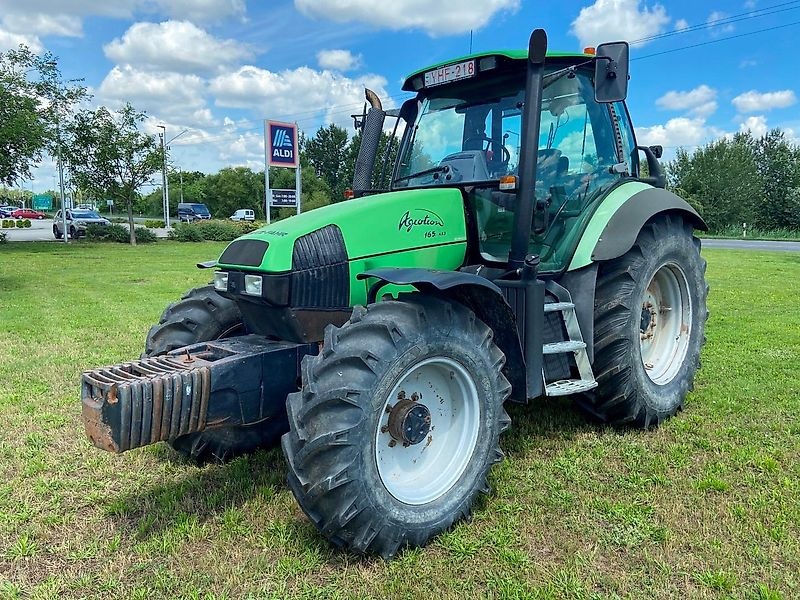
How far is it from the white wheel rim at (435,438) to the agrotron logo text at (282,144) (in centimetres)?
1764

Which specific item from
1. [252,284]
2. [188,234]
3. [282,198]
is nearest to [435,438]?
[252,284]

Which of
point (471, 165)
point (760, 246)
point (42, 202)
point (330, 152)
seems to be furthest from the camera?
point (42, 202)

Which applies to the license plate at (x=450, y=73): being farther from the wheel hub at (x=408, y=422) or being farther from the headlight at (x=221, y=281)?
the wheel hub at (x=408, y=422)

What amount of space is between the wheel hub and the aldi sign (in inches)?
701

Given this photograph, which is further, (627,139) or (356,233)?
(627,139)

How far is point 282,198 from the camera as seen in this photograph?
2206 centimetres

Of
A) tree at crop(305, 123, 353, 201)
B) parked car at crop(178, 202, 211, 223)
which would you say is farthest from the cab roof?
tree at crop(305, 123, 353, 201)

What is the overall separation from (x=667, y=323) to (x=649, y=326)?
23cm

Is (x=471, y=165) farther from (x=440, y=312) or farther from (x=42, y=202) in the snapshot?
(x=42, y=202)

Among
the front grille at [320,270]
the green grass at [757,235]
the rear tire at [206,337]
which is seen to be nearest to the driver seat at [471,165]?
the front grille at [320,270]

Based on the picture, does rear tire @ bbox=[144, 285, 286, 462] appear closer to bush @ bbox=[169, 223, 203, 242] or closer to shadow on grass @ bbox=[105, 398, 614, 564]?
shadow on grass @ bbox=[105, 398, 614, 564]

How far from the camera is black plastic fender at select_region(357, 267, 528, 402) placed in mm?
3115

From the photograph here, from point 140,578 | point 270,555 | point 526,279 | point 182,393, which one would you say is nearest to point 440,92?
point 526,279

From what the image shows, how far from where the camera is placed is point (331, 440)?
8.96 feet
